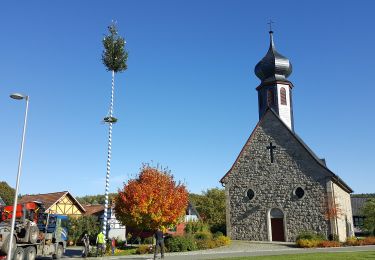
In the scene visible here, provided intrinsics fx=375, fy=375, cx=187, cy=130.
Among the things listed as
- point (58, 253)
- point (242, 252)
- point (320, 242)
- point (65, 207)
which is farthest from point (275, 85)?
point (65, 207)

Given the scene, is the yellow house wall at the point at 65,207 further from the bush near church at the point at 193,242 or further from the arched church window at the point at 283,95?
the arched church window at the point at 283,95

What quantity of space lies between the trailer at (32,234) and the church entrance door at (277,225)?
16406mm

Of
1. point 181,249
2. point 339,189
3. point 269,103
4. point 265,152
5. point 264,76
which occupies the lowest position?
point 181,249

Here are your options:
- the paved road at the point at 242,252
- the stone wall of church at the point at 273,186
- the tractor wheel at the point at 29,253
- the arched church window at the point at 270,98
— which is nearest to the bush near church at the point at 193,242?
the paved road at the point at 242,252

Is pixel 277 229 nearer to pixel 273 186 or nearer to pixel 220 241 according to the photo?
pixel 273 186

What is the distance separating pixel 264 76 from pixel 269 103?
3.24 m

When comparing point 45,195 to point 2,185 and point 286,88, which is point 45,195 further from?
point 286,88

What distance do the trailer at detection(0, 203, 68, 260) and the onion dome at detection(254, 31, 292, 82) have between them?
2322 centimetres

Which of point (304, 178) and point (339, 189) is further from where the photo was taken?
point (339, 189)

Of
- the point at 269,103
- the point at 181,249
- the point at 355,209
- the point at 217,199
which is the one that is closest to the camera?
the point at 181,249

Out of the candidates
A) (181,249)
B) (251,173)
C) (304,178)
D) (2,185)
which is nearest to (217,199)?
A: (251,173)

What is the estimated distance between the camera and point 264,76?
3703 cm

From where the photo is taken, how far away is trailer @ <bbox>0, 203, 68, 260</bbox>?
60.8 feet

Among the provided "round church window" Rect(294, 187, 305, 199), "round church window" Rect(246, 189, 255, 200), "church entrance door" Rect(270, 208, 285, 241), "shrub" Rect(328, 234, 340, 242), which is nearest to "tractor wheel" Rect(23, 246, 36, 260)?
"round church window" Rect(246, 189, 255, 200)
